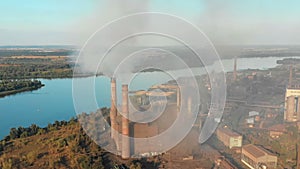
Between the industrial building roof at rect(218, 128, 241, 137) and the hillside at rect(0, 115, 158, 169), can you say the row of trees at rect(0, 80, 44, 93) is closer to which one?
the hillside at rect(0, 115, 158, 169)

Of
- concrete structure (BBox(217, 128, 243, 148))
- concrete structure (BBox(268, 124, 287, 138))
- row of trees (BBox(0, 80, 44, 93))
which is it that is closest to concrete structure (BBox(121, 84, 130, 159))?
concrete structure (BBox(217, 128, 243, 148))

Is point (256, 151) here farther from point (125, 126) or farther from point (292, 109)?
point (292, 109)

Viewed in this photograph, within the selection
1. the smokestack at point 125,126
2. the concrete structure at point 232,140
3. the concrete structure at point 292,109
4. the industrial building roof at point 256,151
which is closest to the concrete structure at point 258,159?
the industrial building roof at point 256,151

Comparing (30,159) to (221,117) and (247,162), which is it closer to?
(247,162)

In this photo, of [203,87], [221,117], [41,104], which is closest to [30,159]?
[221,117]

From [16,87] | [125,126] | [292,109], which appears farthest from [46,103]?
[292,109]

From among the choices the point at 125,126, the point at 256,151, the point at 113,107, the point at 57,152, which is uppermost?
the point at 113,107

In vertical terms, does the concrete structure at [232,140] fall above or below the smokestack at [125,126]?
below

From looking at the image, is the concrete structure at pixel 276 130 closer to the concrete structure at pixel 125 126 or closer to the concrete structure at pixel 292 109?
the concrete structure at pixel 292 109
